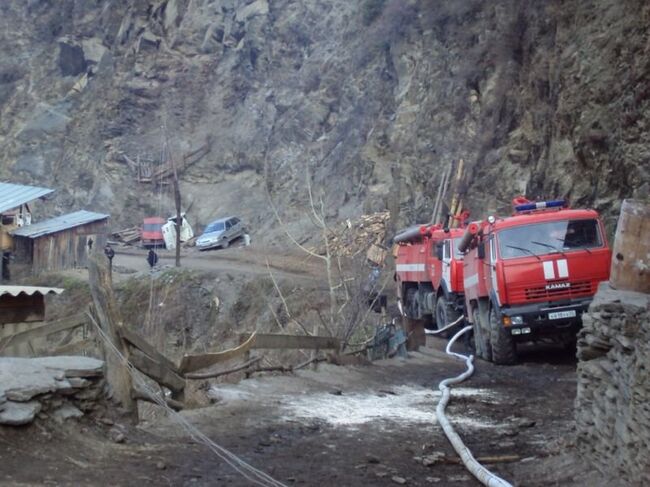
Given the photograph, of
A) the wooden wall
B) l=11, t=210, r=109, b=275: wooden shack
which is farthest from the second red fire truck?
l=11, t=210, r=109, b=275: wooden shack

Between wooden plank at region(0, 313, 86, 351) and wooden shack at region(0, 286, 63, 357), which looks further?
wooden shack at region(0, 286, 63, 357)

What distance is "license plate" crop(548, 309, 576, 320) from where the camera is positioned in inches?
542

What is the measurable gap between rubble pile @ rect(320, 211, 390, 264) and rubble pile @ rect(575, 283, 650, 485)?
76.6 ft

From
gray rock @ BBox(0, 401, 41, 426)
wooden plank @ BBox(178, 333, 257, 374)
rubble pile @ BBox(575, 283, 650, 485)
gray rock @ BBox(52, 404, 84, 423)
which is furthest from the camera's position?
wooden plank @ BBox(178, 333, 257, 374)

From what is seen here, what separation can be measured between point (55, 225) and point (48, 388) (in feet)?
128

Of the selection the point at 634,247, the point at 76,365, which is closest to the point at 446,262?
the point at 634,247

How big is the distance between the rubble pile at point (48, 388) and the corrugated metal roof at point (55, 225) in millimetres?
36251

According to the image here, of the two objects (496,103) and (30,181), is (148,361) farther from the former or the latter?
(30,181)

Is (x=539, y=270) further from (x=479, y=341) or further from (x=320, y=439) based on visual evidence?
(x=320, y=439)

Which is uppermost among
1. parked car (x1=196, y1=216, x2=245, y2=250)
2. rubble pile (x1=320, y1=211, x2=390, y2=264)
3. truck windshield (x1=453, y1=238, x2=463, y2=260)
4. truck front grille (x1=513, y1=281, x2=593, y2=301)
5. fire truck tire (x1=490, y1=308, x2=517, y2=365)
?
parked car (x1=196, y1=216, x2=245, y2=250)

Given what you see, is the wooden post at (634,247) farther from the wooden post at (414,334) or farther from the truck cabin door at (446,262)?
the truck cabin door at (446,262)

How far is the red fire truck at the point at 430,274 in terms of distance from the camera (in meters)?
19.1

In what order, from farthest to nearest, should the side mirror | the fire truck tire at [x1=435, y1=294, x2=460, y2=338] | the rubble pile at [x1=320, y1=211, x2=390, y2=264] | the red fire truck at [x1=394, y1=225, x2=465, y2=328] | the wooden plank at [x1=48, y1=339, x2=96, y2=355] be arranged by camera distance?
the rubble pile at [x1=320, y1=211, x2=390, y2=264] < the fire truck tire at [x1=435, y1=294, x2=460, y2=338] < the red fire truck at [x1=394, y1=225, x2=465, y2=328] < the side mirror < the wooden plank at [x1=48, y1=339, x2=96, y2=355]

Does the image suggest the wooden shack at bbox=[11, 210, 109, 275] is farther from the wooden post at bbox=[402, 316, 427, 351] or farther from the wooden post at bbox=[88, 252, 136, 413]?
the wooden post at bbox=[88, 252, 136, 413]
